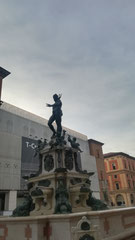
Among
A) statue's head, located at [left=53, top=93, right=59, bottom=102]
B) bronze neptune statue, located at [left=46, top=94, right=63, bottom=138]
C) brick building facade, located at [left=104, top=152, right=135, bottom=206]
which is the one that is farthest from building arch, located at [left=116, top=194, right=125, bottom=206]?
statue's head, located at [left=53, top=93, right=59, bottom=102]

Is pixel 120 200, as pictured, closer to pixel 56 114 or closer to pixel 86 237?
pixel 56 114

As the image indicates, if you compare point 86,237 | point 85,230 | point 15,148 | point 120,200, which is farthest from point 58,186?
point 120,200

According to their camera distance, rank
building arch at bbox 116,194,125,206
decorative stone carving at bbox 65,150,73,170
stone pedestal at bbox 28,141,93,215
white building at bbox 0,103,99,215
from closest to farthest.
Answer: stone pedestal at bbox 28,141,93,215
decorative stone carving at bbox 65,150,73,170
white building at bbox 0,103,99,215
building arch at bbox 116,194,125,206

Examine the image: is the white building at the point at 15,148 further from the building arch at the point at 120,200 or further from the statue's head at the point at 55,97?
the statue's head at the point at 55,97

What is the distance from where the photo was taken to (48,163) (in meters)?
8.70

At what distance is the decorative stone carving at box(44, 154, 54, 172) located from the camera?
8.53 m

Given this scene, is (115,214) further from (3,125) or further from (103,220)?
(3,125)

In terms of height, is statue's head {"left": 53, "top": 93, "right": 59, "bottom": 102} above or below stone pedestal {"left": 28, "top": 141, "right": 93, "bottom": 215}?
above

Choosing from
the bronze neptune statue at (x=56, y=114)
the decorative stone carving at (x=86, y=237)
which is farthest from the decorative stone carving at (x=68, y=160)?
the decorative stone carving at (x=86, y=237)

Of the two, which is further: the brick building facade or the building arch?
the building arch

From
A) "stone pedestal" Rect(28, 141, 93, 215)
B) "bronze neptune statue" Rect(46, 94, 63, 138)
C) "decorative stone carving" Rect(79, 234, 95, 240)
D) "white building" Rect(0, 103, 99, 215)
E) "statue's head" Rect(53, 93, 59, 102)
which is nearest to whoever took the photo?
"decorative stone carving" Rect(79, 234, 95, 240)

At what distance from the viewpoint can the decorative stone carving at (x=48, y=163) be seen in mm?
8531

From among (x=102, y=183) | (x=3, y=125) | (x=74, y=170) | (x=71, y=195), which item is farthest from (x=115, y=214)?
(x=102, y=183)

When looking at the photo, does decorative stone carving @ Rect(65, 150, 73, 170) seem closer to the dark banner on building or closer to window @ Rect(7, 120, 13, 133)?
the dark banner on building
